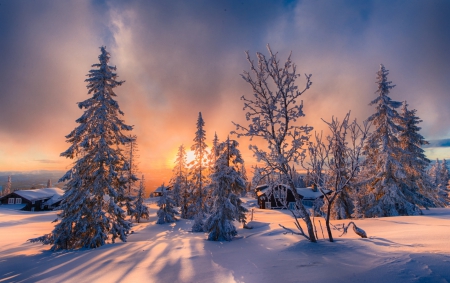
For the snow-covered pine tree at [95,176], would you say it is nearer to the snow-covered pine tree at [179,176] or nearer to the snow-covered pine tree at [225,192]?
the snow-covered pine tree at [225,192]

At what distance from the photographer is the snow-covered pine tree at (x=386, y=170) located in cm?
1886

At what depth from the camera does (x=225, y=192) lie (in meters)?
16.8

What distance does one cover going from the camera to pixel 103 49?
15.4m

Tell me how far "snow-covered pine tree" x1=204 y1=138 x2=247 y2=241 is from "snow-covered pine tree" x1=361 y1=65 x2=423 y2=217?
1235cm

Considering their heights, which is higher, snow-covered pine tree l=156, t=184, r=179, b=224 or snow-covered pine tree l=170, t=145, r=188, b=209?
snow-covered pine tree l=170, t=145, r=188, b=209

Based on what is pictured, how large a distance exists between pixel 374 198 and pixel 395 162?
400 centimetres

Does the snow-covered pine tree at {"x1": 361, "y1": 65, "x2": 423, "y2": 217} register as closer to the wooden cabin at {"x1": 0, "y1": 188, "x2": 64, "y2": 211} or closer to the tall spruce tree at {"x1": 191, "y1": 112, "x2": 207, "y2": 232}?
the tall spruce tree at {"x1": 191, "y1": 112, "x2": 207, "y2": 232}

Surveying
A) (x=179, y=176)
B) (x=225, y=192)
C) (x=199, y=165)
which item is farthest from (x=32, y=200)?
(x=225, y=192)

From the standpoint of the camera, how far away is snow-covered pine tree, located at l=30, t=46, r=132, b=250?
13312 millimetres

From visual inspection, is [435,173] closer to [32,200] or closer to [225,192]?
[225,192]

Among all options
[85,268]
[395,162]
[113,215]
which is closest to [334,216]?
[395,162]

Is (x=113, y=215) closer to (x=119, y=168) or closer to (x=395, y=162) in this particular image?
(x=119, y=168)

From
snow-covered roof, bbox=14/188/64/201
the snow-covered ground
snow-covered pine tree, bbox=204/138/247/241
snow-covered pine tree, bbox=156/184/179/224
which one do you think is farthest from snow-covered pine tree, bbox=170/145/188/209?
snow-covered roof, bbox=14/188/64/201

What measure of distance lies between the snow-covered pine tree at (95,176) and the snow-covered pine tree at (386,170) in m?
21.5
